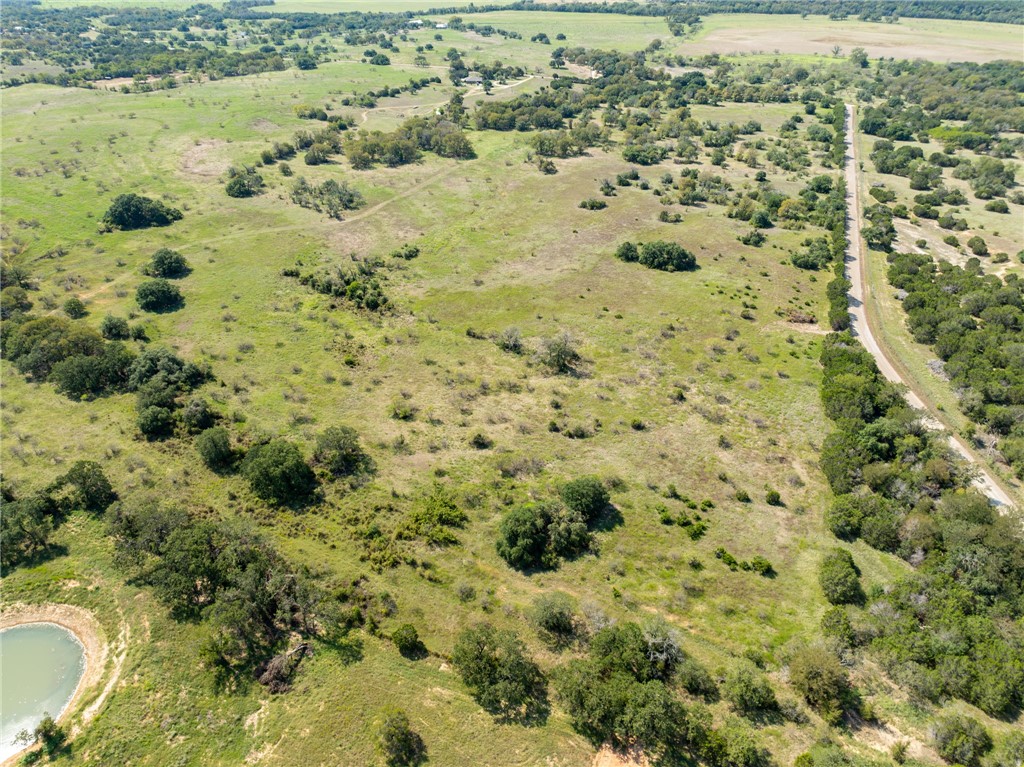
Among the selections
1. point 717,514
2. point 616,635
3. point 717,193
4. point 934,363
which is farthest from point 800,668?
point 717,193

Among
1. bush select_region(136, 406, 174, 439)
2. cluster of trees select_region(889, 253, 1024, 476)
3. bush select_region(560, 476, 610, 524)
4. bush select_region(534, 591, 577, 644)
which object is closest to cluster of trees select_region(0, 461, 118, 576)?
bush select_region(136, 406, 174, 439)

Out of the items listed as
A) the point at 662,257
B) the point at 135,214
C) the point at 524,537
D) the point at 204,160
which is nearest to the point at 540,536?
the point at 524,537

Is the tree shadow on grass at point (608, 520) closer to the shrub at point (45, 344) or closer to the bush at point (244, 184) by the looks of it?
the shrub at point (45, 344)

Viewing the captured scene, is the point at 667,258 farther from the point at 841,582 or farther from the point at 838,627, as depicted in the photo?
the point at 838,627

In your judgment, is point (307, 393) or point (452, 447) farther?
point (307, 393)

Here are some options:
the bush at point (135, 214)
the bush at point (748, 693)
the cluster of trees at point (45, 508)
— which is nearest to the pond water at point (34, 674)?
the cluster of trees at point (45, 508)

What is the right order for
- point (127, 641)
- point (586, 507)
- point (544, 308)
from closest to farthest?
point (127, 641), point (586, 507), point (544, 308)

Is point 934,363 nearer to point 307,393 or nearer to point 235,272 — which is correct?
point 307,393

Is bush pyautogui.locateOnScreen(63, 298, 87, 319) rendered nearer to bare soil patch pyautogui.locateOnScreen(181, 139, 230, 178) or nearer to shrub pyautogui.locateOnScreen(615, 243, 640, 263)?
bare soil patch pyautogui.locateOnScreen(181, 139, 230, 178)
